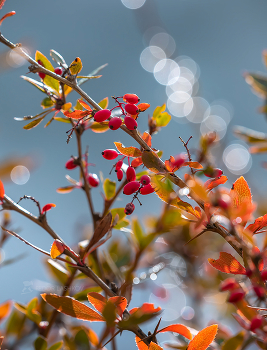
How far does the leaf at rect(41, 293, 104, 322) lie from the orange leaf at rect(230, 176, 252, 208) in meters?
0.38

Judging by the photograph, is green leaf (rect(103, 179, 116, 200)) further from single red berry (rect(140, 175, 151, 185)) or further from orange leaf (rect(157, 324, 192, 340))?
orange leaf (rect(157, 324, 192, 340))

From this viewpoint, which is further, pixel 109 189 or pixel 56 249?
pixel 109 189

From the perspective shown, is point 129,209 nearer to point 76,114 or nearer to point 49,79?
point 76,114

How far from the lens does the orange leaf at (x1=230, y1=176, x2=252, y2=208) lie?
0.62m

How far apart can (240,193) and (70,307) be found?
1.42ft

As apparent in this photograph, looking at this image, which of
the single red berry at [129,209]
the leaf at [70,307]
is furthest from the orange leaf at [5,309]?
the single red berry at [129,209]

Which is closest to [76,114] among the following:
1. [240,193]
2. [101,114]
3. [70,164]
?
[101,114]

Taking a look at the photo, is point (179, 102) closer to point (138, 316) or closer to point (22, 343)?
point (22, 343)

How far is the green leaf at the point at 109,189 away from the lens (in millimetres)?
988

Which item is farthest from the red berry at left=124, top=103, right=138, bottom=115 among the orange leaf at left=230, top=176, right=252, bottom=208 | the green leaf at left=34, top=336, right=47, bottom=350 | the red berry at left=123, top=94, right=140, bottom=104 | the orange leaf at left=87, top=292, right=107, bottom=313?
the green leaf at left=34, top=336, right=47, bottom=350

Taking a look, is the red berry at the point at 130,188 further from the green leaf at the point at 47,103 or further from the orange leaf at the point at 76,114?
the green leaf at the point at 47,103

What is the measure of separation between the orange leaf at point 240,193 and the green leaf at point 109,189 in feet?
1.53

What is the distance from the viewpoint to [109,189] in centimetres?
99

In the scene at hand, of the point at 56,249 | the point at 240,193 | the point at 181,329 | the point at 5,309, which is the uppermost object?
the point at 240,193
